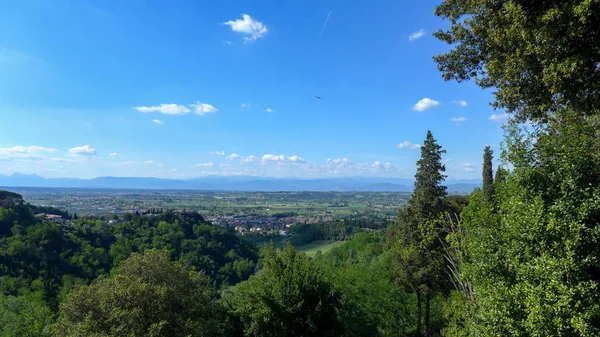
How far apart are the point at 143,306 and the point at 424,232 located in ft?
42.0

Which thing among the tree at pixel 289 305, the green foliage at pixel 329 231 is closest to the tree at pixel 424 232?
the tree at pixel 289 305

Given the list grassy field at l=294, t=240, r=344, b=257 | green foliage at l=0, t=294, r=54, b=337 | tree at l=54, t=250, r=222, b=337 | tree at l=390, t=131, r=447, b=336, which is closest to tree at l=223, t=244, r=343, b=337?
tree at l=54, t=250, r=222, b=337

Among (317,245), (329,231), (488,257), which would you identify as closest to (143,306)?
(488,257)

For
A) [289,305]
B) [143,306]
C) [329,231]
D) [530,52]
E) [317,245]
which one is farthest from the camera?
[329,231]

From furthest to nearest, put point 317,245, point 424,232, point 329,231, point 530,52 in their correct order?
point 329,231
point 317,245
point 424,232
point 530,52

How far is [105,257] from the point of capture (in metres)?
47.9

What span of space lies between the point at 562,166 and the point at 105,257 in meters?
54.7

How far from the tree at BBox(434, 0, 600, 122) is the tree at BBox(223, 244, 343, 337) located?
8509mm

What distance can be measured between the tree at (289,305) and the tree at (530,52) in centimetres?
851

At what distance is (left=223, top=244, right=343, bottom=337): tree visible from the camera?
1188 cm

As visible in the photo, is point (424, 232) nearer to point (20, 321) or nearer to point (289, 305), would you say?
point (289, 305)

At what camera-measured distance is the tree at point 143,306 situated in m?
10.2

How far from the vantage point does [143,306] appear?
1102 cm

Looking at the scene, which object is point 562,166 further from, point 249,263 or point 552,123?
point 249,263
